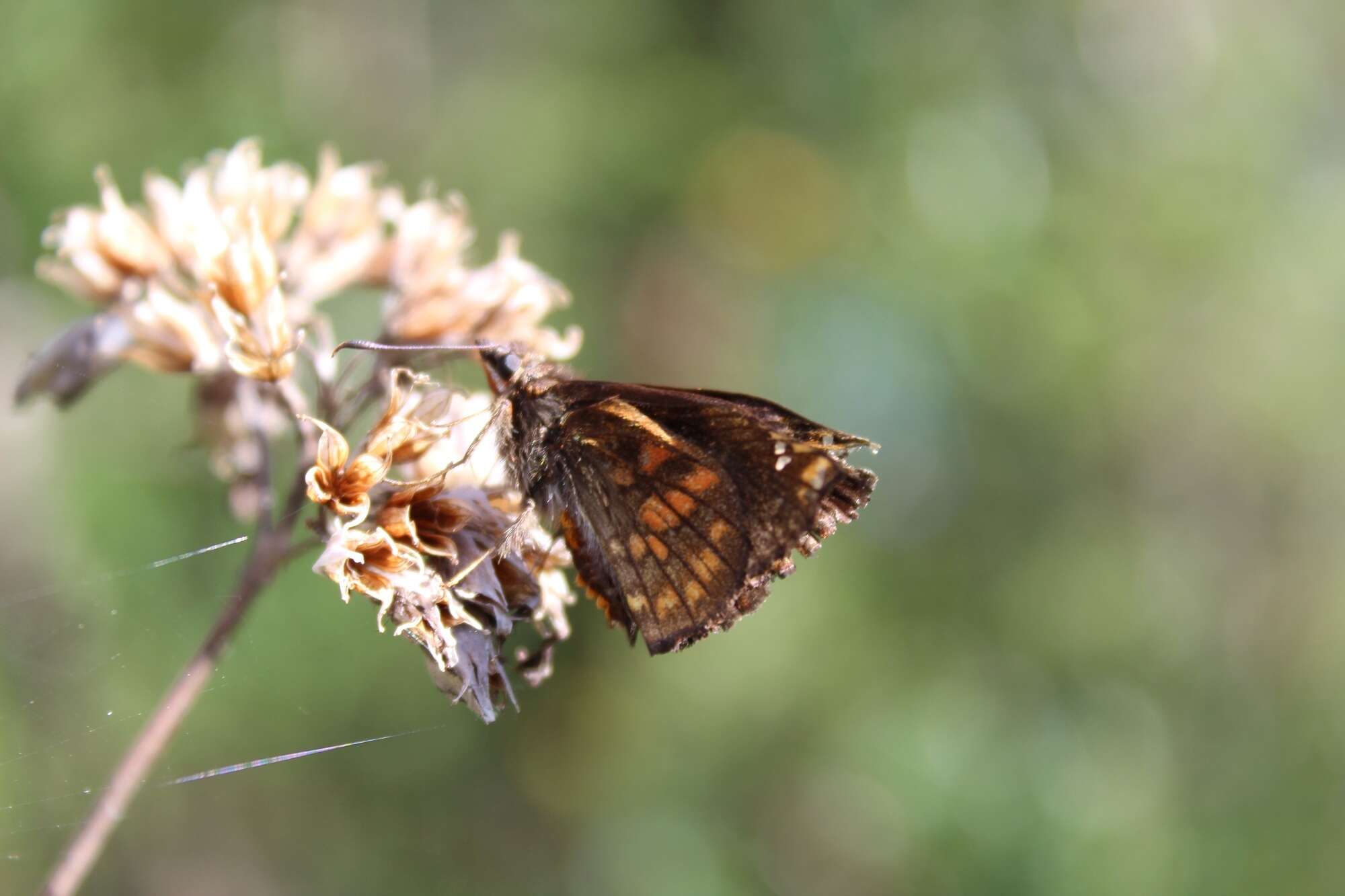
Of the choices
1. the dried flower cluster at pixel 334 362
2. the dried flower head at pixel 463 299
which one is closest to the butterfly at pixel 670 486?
the dried flower cluster at pixel 334 362

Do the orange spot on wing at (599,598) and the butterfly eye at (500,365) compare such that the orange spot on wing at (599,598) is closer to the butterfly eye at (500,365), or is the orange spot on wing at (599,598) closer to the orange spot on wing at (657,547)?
the orange spot on wing at (657,547)

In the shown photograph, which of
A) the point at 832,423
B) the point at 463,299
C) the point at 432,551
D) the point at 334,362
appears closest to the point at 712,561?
the point at 432,551

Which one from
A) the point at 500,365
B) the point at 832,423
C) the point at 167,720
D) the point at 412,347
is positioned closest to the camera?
the point at 167,720

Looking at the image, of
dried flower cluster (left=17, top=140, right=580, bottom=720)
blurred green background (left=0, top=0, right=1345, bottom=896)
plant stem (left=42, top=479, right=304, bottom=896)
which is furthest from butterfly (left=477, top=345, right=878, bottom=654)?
blurred green background (left=0, top=0, right=1345, bottom=896)

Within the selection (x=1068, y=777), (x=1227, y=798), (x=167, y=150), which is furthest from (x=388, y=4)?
(x=1227, y=798)

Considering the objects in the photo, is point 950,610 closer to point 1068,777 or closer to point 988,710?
point 988,710

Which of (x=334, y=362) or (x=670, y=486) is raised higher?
(x=670, y=486)

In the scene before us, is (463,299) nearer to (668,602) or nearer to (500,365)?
(500,365)
